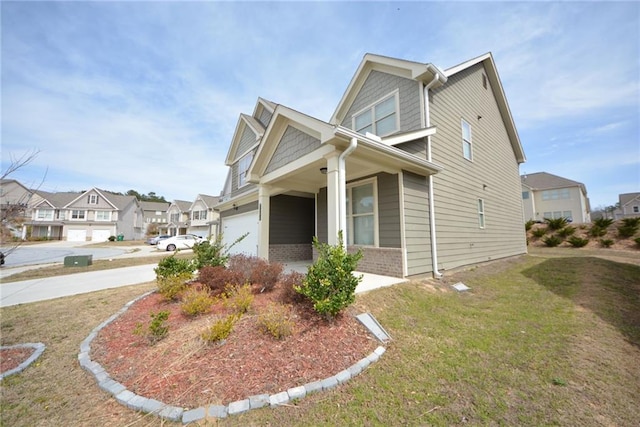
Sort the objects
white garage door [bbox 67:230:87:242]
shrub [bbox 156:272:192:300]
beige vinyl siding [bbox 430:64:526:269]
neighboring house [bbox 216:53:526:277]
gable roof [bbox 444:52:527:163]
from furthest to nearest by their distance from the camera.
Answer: white garage door [bbox 67:230:87:242] → gable roof [bbox 444:52:527:163] → beige vinyl siding [bbox 430:64:526:269] → neighboring house [bbox 216:53:526:277] → shrub [bbox 156:272:192:300]

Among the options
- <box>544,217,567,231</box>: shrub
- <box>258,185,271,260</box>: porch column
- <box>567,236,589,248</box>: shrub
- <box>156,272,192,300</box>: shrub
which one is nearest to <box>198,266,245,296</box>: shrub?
<box>156,272,192,300</box>: shrub

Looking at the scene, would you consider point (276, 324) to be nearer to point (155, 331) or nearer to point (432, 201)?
A: point (155, 331)

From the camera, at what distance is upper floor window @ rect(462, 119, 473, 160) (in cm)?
950

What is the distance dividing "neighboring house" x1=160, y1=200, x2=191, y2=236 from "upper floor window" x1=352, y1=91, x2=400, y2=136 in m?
44.3

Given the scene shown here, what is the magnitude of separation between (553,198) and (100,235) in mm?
65001

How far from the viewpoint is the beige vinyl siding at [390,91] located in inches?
303

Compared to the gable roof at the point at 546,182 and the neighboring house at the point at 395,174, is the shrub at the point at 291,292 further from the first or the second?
the gable roof at the point at 546,182

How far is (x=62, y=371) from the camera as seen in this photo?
10.8 ft

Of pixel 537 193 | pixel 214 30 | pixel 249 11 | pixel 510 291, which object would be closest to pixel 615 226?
pixel 510 291

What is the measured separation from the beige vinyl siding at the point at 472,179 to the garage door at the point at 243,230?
7057 mm

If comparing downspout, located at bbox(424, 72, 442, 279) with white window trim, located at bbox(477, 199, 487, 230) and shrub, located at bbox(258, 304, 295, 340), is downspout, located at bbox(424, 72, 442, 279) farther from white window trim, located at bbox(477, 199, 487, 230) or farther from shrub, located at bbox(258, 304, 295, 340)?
shrub, located at bbox(258, 304, 295, 340)

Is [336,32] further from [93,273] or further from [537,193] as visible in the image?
[537,193]

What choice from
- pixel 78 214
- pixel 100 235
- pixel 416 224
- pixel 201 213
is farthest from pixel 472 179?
pixel 78 214

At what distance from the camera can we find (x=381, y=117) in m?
8.90
